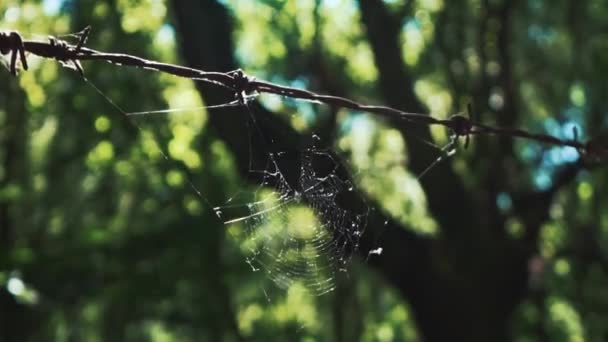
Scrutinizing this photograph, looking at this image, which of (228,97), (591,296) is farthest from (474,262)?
(228,97)

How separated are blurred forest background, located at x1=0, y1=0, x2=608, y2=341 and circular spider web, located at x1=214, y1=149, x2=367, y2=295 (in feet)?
2.65

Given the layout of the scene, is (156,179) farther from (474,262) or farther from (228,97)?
(474,262)

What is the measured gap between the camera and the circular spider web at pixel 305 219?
3.94 metres

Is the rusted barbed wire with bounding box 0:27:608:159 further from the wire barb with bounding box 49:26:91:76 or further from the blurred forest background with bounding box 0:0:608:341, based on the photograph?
the blurred forest background with bounding box 0:0:608:341

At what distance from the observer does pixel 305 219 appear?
5.26m

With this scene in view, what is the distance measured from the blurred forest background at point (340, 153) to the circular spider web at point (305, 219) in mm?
808

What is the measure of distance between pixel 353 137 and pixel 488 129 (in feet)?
18.2

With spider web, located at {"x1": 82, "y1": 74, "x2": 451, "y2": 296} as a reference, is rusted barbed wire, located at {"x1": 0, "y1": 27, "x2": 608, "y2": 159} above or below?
below

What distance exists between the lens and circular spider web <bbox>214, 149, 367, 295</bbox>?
3939 millimetres

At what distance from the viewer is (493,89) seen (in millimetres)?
7504

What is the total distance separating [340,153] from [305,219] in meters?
1.04

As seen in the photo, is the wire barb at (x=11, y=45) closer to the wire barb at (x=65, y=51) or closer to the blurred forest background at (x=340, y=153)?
the wire barb at (x=65, y=51)

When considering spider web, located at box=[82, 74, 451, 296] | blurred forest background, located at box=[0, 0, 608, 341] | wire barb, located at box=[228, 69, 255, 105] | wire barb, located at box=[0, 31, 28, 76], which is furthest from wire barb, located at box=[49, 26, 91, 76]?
blurred forest background, located at box=[0, 0, 608, 341]

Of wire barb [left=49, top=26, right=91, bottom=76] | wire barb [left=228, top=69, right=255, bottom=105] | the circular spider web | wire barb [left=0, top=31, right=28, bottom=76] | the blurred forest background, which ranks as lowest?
wire barb [left=0, top=31, right=28, bottom=76]
